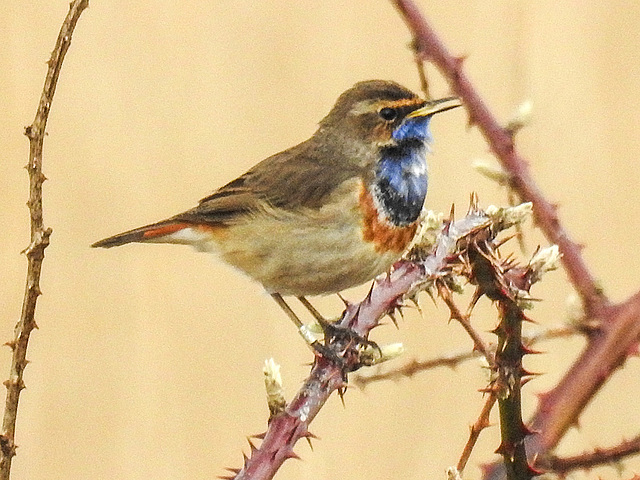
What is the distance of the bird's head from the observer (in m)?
3.01

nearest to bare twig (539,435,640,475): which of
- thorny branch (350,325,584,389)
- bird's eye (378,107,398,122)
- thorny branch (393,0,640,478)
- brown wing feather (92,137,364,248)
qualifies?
thorny branch (393,0,640,478)

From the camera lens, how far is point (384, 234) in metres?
2.80

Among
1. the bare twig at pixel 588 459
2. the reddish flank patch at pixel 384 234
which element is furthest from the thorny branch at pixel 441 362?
the reddish flank patch at pixel 384 234

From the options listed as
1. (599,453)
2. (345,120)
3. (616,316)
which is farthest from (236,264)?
(599,453)

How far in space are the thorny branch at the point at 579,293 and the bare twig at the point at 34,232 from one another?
0.75m

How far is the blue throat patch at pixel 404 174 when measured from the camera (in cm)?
286

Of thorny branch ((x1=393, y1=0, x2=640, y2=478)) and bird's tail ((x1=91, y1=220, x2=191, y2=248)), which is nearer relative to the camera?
thorny branch ((x1=393, y1=0, x2=640, y2=478))

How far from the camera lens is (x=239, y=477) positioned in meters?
1.18

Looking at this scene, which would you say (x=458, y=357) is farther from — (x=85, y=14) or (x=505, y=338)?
(x=85, y=14)

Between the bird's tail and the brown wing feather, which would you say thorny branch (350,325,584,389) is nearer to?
the brown wing feather

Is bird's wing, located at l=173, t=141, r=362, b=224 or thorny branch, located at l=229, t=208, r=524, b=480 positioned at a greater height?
bird's wing, located at l=173, t=141, r=362, b=224

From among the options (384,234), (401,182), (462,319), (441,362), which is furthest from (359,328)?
(401,182)

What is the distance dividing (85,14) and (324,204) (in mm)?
1699

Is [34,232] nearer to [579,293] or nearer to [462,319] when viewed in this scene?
[462,319]
